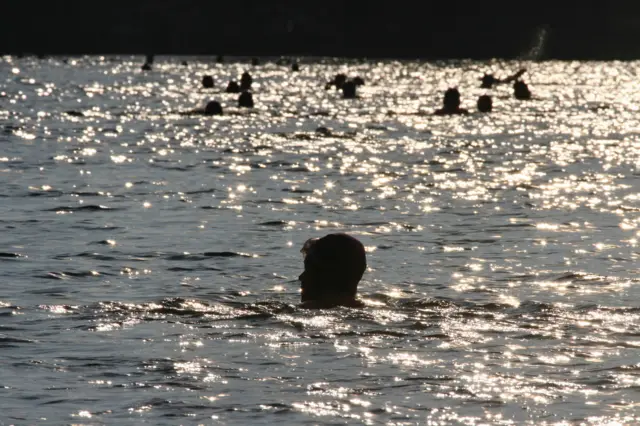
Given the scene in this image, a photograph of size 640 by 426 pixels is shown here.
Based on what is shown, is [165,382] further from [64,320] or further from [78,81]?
[78,81]

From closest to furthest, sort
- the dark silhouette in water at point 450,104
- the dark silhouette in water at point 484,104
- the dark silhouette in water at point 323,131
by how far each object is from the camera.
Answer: the dark silhouette in water at point 323,131 → the dark silhouette in water at point 450,104 → the dark silhouette in water at point 484,104

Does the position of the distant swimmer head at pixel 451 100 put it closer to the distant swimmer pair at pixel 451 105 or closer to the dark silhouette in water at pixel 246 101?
the distant swimmer pair at pixel 451 105

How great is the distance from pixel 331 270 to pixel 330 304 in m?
0.47

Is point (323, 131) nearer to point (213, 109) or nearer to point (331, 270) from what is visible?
point (213, 109)

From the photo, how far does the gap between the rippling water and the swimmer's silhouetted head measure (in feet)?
0.78

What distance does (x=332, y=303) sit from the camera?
14680 millimetres

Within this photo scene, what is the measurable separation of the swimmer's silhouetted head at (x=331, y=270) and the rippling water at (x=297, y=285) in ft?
0.78

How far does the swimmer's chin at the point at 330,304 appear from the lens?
47.8 feet

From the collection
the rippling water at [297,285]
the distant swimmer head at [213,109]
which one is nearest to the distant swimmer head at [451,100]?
the distant swimmer head at [213,109]

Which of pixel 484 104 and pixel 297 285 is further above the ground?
pixel 484 104

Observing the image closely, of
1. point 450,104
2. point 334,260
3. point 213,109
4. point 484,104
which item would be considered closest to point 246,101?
point 213,109

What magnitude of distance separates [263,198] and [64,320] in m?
11.3

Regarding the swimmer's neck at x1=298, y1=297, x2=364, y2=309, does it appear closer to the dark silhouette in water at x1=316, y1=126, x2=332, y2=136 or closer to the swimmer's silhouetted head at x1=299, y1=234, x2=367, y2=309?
the swimmer's silhouetted head at x1=299, y1=234, x2=367, y2=309

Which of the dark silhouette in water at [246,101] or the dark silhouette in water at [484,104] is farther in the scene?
the dark silhouette in water at [246,101]
